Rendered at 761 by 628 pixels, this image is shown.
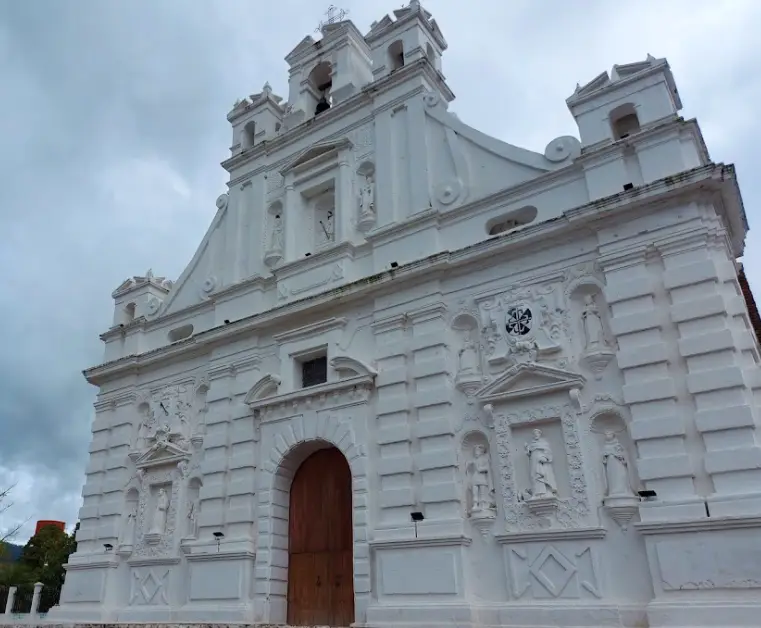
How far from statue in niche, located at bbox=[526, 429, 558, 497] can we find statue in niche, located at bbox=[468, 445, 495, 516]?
767 mm

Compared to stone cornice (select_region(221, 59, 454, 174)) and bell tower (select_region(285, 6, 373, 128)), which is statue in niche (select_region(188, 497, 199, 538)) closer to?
stone cornice (select_region(221, 59, 454, 174))

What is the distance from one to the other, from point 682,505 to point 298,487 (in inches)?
302

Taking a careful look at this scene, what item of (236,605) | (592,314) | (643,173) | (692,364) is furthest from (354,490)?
(643,173)

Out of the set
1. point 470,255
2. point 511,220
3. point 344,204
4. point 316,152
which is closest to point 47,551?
point 316,152

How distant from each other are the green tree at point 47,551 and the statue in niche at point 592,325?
30665 mm

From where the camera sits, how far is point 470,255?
1275 cm

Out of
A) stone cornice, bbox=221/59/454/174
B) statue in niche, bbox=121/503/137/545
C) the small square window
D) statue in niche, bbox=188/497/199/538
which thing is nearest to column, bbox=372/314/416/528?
the small square window

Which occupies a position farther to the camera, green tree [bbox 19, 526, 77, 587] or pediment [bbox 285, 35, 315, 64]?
green tree [bbox 19, 526, 77, 587]

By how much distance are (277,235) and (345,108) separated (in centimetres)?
356

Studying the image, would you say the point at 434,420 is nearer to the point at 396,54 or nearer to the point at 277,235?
the point at 277,235

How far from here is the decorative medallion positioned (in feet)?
39.1

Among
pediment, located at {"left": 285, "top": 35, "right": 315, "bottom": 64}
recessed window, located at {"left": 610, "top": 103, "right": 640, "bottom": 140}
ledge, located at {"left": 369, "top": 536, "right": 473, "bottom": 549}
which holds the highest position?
pediment, located at {"left": 285, "top": 35, "right": 315, "bottom": 64}

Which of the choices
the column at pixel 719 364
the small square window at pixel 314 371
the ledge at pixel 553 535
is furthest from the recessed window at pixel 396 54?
the ledge at pixel 553 535

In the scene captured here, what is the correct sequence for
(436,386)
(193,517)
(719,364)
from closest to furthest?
1. (719,364)
2. (436,386)
3. (193,517)
